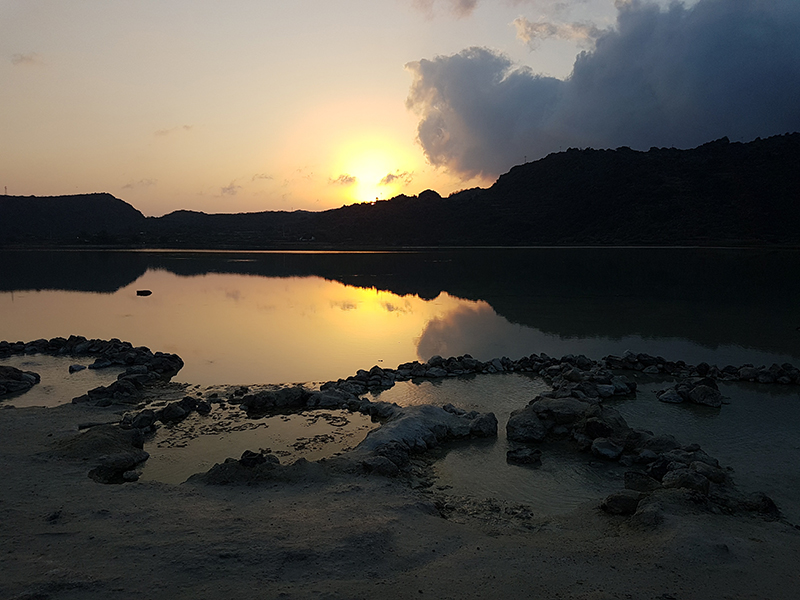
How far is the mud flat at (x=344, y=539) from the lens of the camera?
4.83 metres

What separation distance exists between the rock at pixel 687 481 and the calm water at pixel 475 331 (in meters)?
0.79

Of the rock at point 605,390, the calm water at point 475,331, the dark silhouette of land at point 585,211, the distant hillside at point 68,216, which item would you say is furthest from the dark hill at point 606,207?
the rock at point 605,390

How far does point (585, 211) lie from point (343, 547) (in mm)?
117768

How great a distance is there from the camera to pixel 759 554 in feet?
18.2

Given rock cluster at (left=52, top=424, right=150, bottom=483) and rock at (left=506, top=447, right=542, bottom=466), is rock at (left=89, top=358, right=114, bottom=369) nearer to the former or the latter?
rock cluster at (left=52, top=424, right=150, bottom=483)

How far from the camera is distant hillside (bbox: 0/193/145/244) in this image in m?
150

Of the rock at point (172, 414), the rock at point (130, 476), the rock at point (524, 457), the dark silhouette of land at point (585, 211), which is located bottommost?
the rock at point (524, 457)

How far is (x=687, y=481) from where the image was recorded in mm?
6996

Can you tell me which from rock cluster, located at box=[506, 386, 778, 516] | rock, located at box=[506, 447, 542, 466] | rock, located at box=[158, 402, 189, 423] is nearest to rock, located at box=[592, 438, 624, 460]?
rock cluster, located at box=[506, 386, 778, 516]

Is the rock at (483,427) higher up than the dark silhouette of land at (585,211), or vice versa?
the dark silhouette of land at (585,211)

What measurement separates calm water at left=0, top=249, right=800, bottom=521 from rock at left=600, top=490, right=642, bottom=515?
2.23 feet

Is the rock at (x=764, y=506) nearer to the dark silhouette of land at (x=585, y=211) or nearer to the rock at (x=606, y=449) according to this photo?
the rock at (x=606, y=449)


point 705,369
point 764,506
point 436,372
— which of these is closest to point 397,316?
point 436,372

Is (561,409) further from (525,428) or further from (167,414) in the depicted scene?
(167,414)
